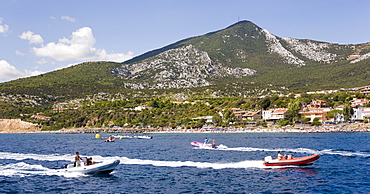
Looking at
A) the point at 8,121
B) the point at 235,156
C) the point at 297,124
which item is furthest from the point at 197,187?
the point at 8,121

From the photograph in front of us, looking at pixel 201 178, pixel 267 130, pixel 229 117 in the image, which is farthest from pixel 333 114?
pixel 201 178

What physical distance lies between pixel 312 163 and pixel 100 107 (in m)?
165

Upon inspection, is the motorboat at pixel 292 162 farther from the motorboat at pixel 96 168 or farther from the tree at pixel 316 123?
the tree at pixel 316 123

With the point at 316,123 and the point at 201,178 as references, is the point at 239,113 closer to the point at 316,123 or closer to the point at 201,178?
the point at 316,123

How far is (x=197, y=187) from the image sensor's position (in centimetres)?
3017

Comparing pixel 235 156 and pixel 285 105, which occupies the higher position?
pixel 285 105

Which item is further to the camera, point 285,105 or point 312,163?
point 285,105

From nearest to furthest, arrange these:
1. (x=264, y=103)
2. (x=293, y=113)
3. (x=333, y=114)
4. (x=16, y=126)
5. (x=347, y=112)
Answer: (x=347, y=112) → (x=333, y=114) → (x=293, y=113) → (x=264, y=103) → (x=16, y=126)

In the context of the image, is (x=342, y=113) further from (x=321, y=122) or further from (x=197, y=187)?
(x=197, y=187)

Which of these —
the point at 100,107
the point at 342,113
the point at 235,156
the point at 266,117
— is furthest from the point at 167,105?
the point at 235,156

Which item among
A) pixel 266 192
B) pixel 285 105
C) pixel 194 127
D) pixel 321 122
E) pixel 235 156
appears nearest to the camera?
pixel 266 192

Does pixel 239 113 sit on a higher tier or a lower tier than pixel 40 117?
higher

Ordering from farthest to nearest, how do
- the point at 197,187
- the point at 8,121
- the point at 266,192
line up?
the point at 8,121
the point at 197,187
the point at 266,192

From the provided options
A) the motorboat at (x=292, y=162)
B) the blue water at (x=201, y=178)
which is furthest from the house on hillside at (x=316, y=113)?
the motorboat at (x=292, y=162)
